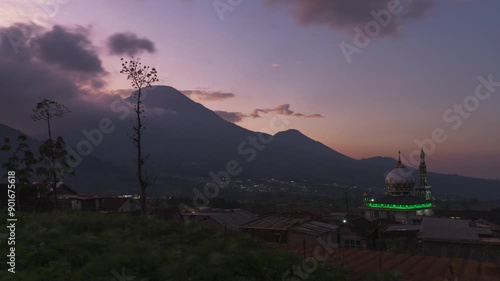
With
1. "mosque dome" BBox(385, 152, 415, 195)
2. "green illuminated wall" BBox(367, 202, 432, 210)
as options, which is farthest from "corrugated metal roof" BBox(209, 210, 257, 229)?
"mosque dome" BBox(385, 152, 415, 195)

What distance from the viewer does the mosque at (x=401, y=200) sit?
8812 centimetres

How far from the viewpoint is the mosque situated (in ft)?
289

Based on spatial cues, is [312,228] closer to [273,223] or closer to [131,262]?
[273,223]

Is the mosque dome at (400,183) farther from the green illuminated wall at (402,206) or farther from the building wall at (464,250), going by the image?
the building wall at (464,250)

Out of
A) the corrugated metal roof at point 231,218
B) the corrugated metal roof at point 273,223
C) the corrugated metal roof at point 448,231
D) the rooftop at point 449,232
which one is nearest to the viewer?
the rooftop at point 449,232

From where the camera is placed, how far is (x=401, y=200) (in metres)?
90.6

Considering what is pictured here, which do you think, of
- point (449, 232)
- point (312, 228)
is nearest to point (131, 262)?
point (312, 228)

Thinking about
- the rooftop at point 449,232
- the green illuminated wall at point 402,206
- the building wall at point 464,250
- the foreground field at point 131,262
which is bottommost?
the green illuminated wall at point 402,206

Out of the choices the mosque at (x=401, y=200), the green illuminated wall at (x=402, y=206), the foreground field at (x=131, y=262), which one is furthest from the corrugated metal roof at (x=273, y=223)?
the green illuminated wall at (x=402, y=206)

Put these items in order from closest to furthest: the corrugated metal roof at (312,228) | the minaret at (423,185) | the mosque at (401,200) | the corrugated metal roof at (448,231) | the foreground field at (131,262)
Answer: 1. the foreground field at (131,262)
2. the corrugated metal roof at (448,231)
3. the corrugated metal roof at (312,228)
4. the mosque at (401,200)
5. the minaret at (423,185)

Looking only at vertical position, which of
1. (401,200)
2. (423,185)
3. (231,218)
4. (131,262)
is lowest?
(401,200)

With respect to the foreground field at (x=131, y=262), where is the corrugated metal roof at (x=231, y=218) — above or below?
below

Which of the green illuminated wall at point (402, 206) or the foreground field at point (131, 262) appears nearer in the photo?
the foreground field at point (131, 262)

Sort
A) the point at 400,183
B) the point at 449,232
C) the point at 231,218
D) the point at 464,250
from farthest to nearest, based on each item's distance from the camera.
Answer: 1. the point at 400,183
2. the point at 231,218
3. the point at 449,232
4. the point at 464,250
